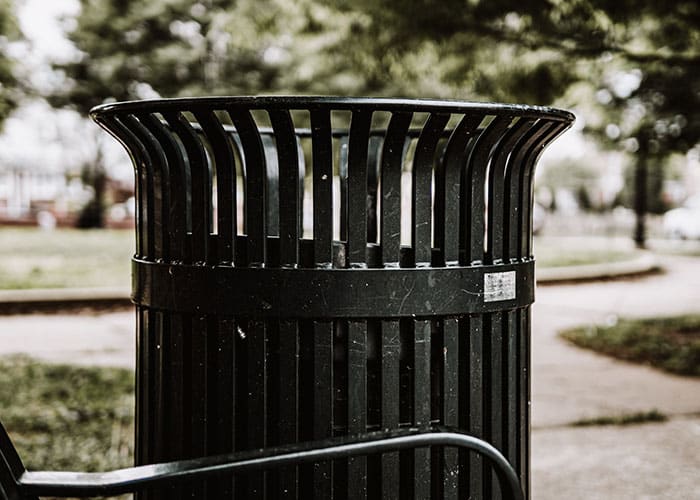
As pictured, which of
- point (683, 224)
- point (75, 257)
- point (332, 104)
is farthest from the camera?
point (683, 224)

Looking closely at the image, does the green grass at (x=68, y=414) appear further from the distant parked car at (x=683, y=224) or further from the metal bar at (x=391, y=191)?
the distant parked car at (x=683, y=224)

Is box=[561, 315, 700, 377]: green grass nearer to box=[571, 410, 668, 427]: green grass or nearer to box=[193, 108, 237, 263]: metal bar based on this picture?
box=[571, 410, 668, 427]: green grass

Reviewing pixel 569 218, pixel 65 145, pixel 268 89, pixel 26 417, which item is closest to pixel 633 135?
pixel 26 417

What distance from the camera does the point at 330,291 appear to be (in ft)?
5.50

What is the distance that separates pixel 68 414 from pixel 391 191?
11.8ft

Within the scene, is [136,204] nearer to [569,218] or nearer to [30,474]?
[30,474]

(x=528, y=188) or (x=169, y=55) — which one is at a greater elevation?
(x=169, y=55)

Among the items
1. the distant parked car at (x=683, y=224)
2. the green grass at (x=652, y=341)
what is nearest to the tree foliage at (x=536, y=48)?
the green grass at (x=652, y=341)

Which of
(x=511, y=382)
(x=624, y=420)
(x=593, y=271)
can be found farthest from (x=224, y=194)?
(x=593, y=271)

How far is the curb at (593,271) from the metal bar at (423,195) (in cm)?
1077

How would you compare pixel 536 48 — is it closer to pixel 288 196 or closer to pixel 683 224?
pixel 288 196

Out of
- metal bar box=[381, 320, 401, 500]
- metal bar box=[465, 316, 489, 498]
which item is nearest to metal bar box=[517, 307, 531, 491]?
metal bar box=[465, 316, 489, 498]

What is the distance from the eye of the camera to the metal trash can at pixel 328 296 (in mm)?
1688

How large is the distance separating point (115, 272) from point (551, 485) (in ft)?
30.6
